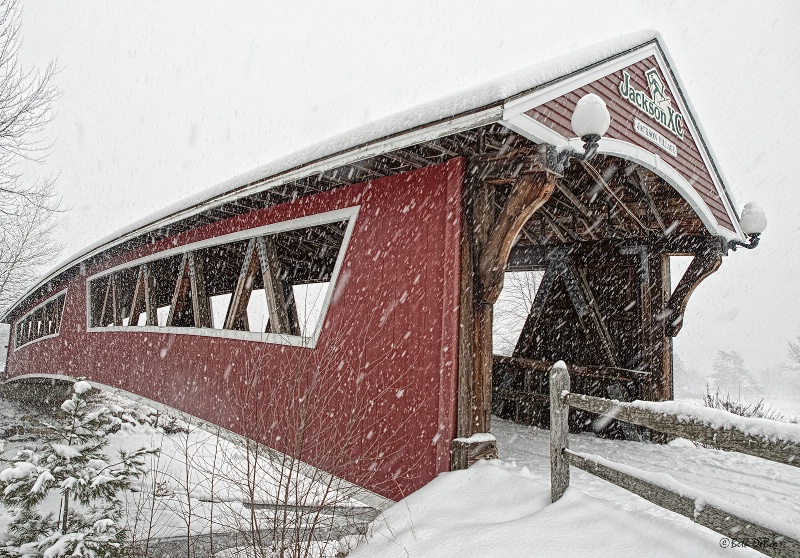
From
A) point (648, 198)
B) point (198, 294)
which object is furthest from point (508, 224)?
point (198, 294)

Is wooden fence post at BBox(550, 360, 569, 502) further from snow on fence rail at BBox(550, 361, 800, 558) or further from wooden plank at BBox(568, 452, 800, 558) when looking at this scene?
wooden plank at BBox(568, 452, 800, 558)

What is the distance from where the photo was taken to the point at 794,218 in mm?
138500

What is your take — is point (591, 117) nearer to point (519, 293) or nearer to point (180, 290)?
point (180, 290)

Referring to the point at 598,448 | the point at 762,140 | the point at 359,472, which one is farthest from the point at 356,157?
the point at 762,140

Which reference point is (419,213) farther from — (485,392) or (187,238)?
(187,238)

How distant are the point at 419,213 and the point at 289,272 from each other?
20.6 feet

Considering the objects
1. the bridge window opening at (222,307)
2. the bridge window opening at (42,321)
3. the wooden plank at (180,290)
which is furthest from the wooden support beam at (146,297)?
the bridge window opening at (42,321)

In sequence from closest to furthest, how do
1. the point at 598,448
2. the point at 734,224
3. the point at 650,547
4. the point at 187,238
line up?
the point at 650,547 → the point at 598,448 → the point at 734,224 → the point at 187,238

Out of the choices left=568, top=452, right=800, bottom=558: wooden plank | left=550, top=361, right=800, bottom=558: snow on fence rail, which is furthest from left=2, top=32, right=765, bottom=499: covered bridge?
left=568, top=452, right=800, bottom=558: wooden plank

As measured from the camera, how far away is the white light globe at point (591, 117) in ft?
11.4

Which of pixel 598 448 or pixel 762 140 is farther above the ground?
pixel 762 140

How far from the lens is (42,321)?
1719 cm

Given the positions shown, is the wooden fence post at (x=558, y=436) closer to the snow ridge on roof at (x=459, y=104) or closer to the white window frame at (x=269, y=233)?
the white window frame at (x=269, y=233)

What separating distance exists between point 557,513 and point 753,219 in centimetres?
481
